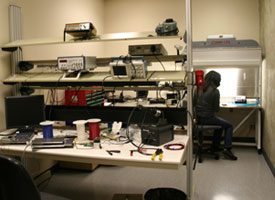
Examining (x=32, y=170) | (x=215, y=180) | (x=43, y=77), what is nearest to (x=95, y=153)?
(x=43, y=77)

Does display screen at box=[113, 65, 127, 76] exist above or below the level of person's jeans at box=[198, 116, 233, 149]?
above

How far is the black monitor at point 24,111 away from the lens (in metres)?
2.78

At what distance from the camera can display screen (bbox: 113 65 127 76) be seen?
8.66 ft

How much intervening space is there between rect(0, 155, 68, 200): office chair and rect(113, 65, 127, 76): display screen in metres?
1.46

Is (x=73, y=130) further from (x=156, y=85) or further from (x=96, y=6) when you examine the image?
(x=96, y=6)

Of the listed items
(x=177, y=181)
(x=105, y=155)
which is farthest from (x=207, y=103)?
(x=105, y=155)

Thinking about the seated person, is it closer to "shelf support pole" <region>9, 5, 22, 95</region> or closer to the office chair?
"shelf support pole" <region>9, 5, 22, 95</region>

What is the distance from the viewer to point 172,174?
371cm

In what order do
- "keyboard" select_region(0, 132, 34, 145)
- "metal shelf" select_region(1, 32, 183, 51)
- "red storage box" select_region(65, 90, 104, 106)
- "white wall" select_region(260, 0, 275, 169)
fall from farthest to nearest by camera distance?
"red storage box" select_region(65, 90, 104, 106)
"white wall" select_region(260, 0, 275, 169)
"metal shelf" select_region(1, 32, 183, 51)
"keyboard" select_region(0, 132, 34, 145)

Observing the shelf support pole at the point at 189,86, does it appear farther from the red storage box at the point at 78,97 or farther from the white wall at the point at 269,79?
the red storage box at the point at 78,97

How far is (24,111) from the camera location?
2.82 metres

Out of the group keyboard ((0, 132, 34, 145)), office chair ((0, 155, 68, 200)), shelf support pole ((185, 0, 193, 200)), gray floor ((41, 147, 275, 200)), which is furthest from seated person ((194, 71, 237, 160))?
office chair ((0, 155, 68, 200))

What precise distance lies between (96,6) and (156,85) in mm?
3430

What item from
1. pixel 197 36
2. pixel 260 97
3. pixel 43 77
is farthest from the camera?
pixel 197 36
